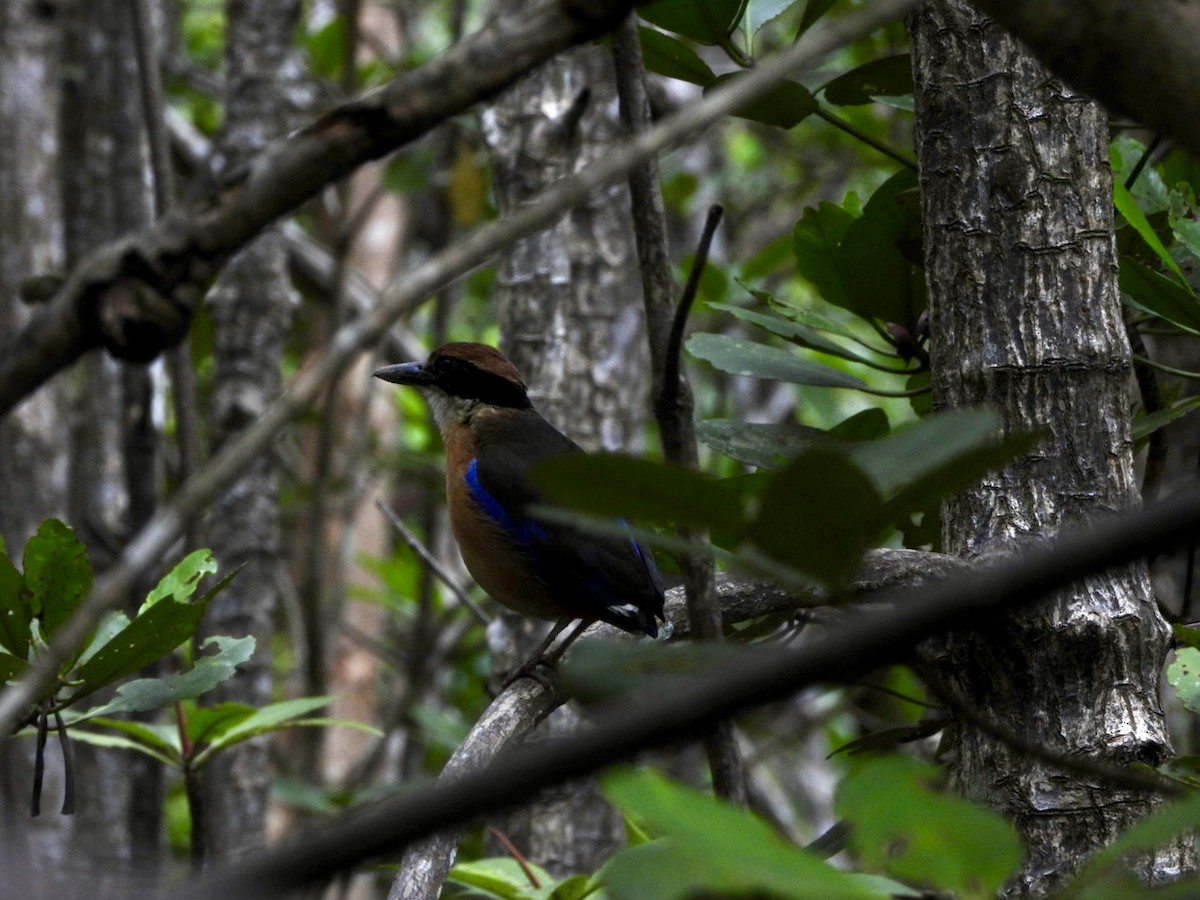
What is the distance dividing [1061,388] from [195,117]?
7.09 meters

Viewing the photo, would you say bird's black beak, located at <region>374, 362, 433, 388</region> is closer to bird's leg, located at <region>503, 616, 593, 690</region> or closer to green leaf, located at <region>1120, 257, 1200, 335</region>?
bird's leg, located at <region>503, 616, 593, 690</region>

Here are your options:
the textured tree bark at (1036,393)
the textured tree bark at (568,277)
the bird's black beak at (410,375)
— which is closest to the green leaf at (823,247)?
the textured tree bark at (1036,393)

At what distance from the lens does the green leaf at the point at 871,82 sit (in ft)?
7.66

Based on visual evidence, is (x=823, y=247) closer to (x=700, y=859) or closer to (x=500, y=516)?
(x=500, y=516)

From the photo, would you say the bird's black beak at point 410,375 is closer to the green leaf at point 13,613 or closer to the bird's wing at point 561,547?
the bird's wing at point 561,547

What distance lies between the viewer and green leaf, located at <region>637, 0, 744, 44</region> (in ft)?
6.66

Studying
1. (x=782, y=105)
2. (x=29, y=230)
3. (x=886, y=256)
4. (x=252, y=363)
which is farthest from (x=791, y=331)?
(x=29, y=230)

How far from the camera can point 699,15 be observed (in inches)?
80.5

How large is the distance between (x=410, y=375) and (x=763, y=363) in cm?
226

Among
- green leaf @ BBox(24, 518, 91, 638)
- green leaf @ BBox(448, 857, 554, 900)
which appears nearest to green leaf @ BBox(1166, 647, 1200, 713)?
green leaf @ BBox(448, 857, 554, 900)

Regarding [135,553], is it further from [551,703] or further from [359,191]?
[359,191]

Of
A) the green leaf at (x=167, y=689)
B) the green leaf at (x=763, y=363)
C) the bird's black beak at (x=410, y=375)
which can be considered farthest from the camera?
the bird's black beak at (x=410, y=375)

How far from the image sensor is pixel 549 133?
170 inches

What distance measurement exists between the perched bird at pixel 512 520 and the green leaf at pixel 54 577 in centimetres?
140
